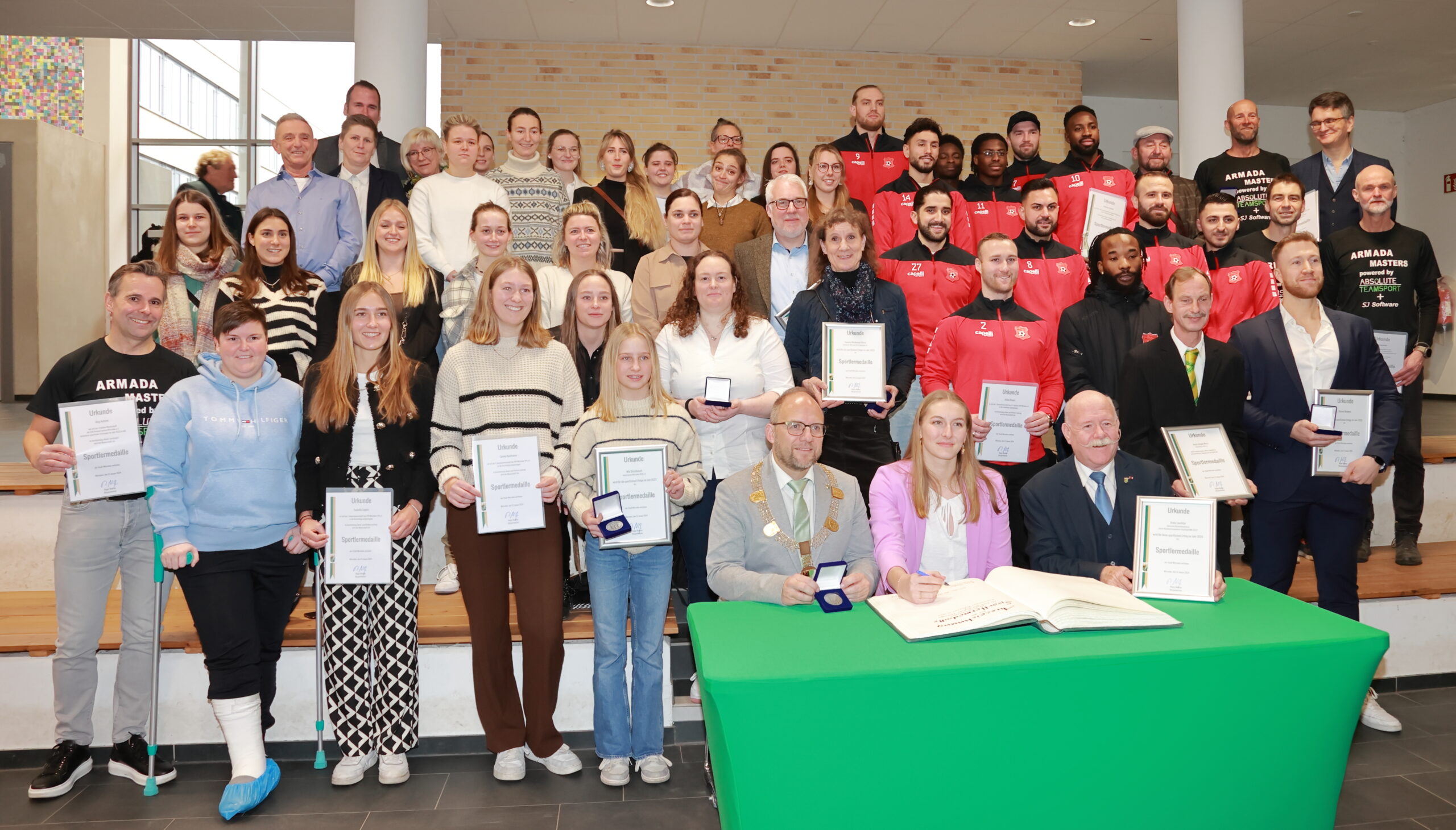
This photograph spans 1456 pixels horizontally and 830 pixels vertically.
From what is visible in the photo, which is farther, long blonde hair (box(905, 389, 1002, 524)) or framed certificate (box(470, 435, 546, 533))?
framed certificate (box(470, 435, 546, 533))

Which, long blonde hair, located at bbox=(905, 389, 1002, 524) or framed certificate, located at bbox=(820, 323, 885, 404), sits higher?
framed certificate, located at bbox=(820, 323, 885, 404)

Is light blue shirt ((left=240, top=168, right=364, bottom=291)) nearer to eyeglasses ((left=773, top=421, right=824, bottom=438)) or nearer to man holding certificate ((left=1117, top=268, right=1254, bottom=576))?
eyeglasses ((left=773, top=421, right=824, bottom=438))

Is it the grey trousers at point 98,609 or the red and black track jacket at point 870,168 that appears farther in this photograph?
the red and black track jacket at point 870,168

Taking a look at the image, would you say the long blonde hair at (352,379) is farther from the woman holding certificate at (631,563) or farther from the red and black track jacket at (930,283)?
the red and black track jacket at (930,283)

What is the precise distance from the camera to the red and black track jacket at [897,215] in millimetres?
5539

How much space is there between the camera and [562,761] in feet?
12.4

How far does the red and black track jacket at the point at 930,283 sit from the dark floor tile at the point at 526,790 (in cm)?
246

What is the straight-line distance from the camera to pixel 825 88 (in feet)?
32.4

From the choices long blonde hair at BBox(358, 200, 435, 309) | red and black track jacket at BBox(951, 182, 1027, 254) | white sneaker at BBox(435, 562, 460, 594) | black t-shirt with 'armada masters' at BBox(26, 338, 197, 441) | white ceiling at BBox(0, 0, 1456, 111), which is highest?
white ceiling at BBox(0, 0, 1456, 111)

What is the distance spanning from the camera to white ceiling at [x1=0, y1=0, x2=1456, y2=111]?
330 inches

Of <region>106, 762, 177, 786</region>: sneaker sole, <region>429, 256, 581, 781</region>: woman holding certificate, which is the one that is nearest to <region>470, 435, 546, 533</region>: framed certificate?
<region>429, 256, 581, 781</region>: woman holding certificate

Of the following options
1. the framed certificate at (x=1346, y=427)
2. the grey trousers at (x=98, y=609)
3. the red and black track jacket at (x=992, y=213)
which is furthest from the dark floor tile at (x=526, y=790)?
the red and black track jacket at (x=992, y=213)

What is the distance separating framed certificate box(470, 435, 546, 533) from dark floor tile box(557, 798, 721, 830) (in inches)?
42.4

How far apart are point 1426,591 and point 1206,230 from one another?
2.11 metres
